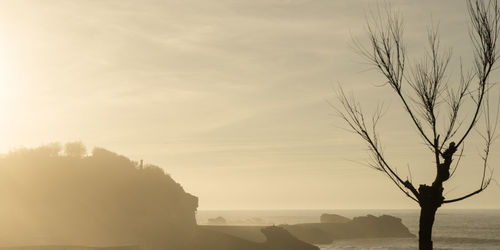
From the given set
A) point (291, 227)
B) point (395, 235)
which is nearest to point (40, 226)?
point (291, 227)

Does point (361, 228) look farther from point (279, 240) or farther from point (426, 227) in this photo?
point (426, 227)

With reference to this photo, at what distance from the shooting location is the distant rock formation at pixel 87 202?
58.9 metres

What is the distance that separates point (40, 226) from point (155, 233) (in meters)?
13.2

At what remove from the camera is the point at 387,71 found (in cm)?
1276

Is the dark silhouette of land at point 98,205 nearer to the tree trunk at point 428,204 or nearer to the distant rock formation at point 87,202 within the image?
the distant rock formation at point 87,202

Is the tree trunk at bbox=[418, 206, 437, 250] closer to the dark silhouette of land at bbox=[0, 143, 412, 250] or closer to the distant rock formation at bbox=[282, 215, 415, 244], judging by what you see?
the dark silhouette of land at bbox=[0, 143, 412, 250]

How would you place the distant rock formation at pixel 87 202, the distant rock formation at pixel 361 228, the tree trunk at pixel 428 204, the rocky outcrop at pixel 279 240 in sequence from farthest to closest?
the distant rock formation at pixel 361 228 < the rocky outcrop at pixel 279 240 < the distant rock formation at pixel 87 202 < the tree trunk at pixel 428 204

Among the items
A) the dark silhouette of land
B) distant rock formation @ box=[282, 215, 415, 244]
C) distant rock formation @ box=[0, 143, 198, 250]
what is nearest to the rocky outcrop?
the dark silhouette of land

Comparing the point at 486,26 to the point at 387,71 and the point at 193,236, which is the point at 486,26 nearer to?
the point at 387,71

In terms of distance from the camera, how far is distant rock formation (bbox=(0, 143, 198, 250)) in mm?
58875

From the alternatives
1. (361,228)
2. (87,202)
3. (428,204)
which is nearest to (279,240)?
(87,202)

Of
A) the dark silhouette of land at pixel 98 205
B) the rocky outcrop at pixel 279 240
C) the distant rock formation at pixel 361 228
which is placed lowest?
the distant rock formation at pixel 361 228

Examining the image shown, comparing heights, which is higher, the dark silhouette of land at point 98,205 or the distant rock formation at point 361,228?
the dark silhouette of land at point 98,205

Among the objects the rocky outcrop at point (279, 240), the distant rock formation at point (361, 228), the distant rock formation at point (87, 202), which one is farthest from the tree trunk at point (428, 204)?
the distant rock formation at point (361, 228)
